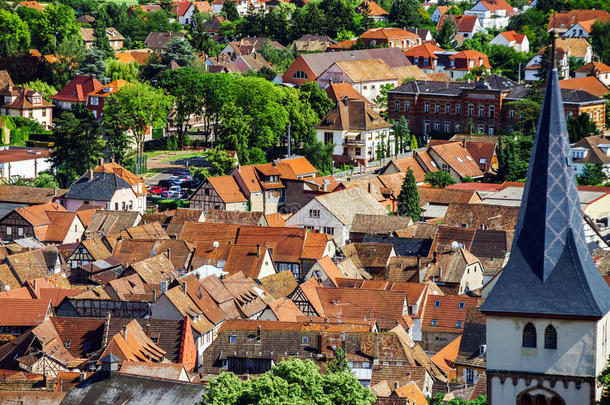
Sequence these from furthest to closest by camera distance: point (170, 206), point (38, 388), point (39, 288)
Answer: point (170, 206), point (39, 288), point (38, 388)

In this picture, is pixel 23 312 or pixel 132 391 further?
pixel 23 312

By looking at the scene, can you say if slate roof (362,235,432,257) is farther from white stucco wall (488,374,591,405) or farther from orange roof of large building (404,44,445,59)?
orange roof of large building (404,44,445,59)

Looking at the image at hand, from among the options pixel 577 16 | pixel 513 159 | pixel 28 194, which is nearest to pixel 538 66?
pixel 577 16

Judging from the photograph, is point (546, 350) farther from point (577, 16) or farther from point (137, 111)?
point (577, 16)

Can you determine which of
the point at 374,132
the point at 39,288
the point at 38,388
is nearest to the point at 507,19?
the point at 374,132

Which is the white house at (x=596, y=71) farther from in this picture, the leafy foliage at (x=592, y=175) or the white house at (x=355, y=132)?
the leafy foliage at (x=592, y=175)

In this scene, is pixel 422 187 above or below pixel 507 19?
below

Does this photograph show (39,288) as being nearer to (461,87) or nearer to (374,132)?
(374,132)

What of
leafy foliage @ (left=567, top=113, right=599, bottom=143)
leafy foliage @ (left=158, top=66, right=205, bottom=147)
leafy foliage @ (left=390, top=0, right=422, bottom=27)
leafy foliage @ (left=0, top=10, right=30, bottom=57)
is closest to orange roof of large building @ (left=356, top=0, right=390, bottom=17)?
leafy foliage @ (left=390, top=0, right=422, bottom=27)
